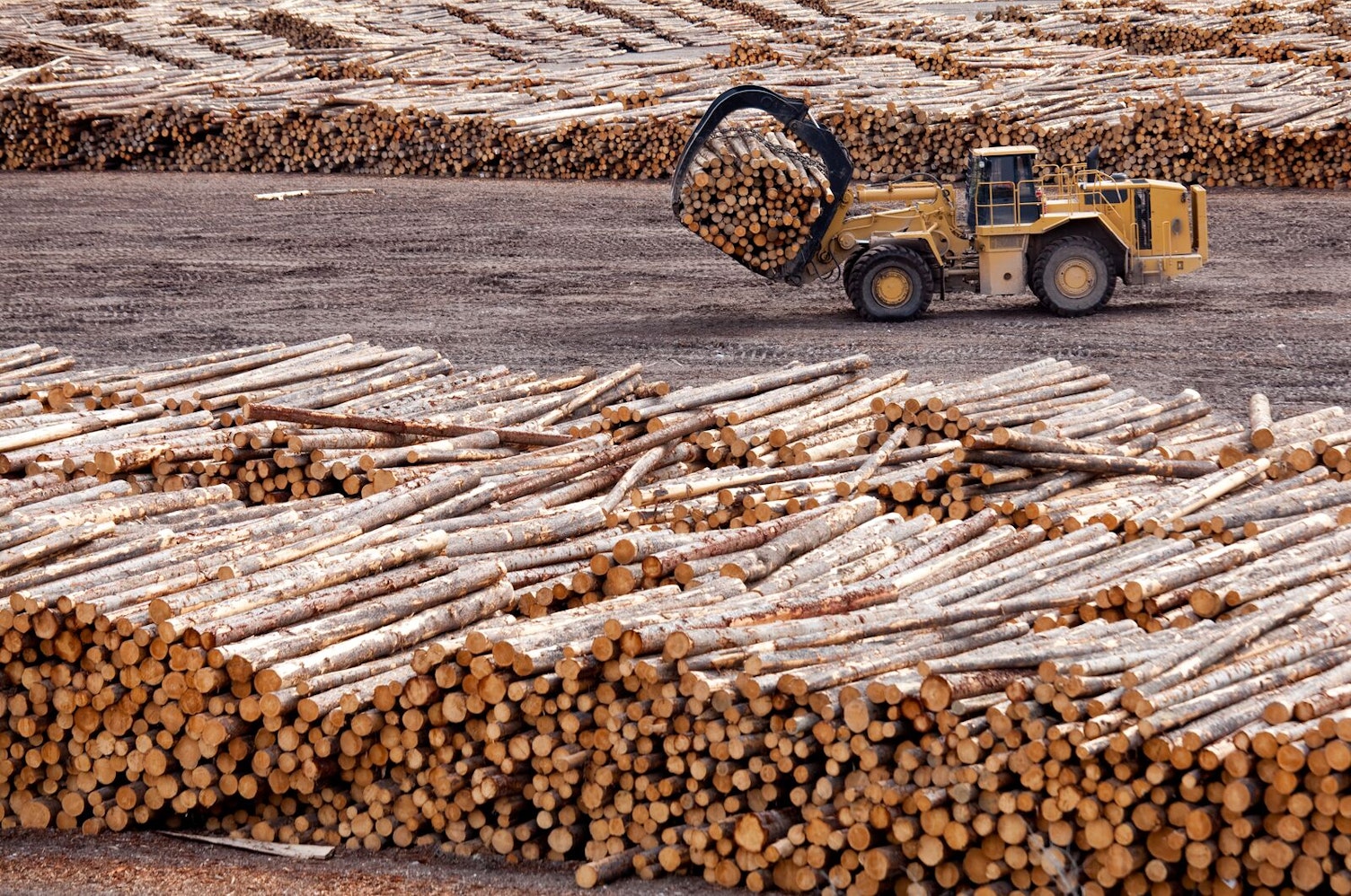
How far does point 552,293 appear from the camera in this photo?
2175cm

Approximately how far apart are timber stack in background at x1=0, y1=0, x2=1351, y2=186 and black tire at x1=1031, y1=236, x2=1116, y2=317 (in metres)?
7.65

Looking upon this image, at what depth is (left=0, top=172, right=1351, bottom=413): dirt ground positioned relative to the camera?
18.2m

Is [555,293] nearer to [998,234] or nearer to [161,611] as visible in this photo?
[998,234]

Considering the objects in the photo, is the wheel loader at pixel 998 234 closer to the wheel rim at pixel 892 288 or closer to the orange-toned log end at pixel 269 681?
the wheel rim at pixel 892 288

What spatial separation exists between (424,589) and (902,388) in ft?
20.4

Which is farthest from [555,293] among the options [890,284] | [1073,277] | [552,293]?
[1073,277]

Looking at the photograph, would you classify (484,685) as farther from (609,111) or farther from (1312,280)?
(609,111)

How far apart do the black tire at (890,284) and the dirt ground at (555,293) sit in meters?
0.35

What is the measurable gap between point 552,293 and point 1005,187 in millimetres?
6335

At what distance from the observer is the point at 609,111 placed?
28.2 metres

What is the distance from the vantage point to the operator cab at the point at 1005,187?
61.2 ft

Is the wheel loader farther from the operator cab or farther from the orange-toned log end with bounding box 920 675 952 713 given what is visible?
the orange-toned log end with bounding box 920 675 952 713

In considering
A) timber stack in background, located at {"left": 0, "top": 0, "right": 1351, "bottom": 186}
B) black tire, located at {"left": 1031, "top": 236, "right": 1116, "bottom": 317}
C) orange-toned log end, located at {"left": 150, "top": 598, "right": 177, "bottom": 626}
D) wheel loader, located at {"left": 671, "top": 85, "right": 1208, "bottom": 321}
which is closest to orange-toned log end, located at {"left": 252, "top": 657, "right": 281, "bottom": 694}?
orange-toned log end, located at {"left": 150, "top": 598, "right": 177, "bottom": 626}

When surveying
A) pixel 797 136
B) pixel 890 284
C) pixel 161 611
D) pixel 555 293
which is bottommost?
pixel 161 611
